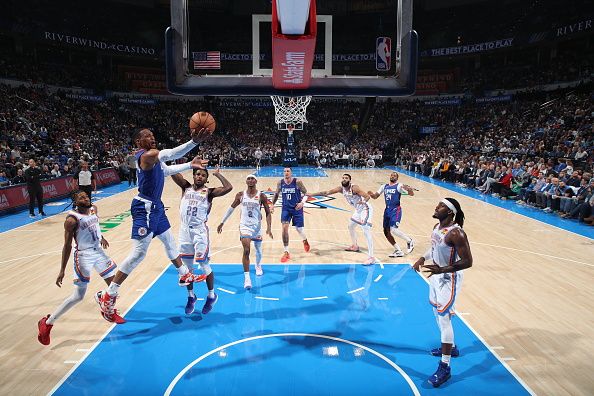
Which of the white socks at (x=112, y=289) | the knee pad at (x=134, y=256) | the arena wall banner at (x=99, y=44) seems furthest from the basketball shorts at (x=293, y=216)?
the arena wall banner at (x=99, y=44)

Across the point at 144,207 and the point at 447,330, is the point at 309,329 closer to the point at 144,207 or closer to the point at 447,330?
the point at 447,330

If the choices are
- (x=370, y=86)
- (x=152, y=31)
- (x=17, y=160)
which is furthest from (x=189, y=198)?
(x=152, y=31)

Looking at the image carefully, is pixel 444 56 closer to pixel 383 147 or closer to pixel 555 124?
pixel 383 147

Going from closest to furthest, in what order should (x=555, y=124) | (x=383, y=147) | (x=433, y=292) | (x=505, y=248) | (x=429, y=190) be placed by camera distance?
(x=433, y=292) → (x=505, y=248) → (x=429, y=190) → (x=555, y=124) → (x=383, y=147)

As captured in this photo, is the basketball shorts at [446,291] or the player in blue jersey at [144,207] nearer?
the basketball shorts at [446,291]

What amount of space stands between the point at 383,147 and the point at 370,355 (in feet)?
112

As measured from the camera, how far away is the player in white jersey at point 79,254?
5172 millimetres

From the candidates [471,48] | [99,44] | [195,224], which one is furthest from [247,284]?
[471,48]

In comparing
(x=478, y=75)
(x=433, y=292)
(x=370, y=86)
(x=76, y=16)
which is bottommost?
(x=433, y=292)

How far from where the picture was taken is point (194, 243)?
20.2 ft

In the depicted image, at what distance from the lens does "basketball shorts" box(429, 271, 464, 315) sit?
451cm

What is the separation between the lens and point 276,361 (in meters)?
4.91

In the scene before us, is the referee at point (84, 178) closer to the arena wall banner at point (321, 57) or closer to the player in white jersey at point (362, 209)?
the arena wall banner at point (321, 57)

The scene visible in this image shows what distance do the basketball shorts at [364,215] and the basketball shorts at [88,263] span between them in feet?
16.8
